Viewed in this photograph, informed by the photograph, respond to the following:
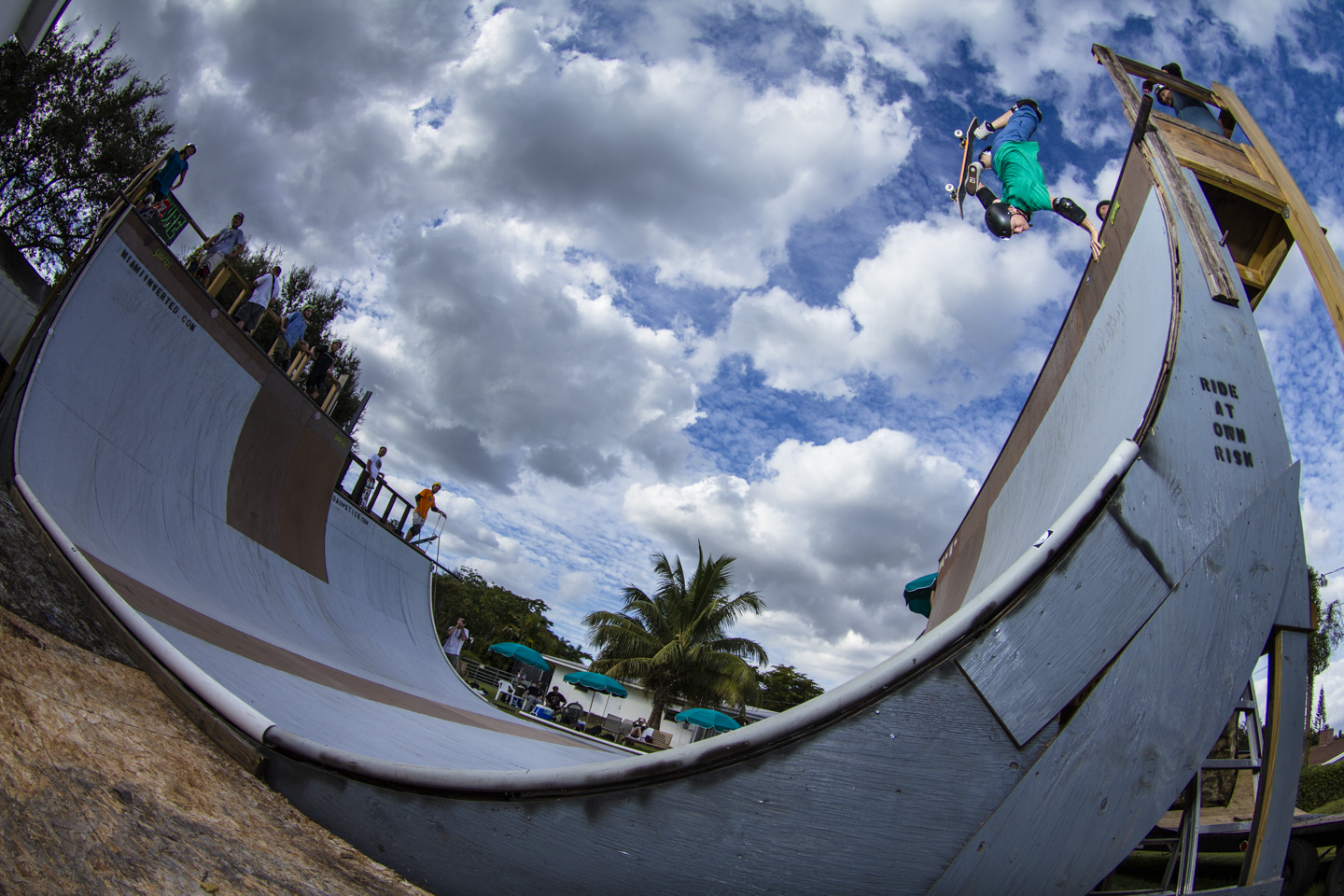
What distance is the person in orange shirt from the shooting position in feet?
40.3

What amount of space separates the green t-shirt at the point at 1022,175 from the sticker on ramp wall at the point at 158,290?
6.27 m

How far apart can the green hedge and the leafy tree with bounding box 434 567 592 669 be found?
31.8 m

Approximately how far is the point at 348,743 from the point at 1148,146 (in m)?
4.20

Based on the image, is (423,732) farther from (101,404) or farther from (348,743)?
(101,404)

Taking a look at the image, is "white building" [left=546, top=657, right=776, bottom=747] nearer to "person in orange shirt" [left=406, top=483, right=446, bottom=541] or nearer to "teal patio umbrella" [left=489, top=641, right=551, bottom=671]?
"teal patio umbrella" [left=489, top=641, right=551, bottom=671]

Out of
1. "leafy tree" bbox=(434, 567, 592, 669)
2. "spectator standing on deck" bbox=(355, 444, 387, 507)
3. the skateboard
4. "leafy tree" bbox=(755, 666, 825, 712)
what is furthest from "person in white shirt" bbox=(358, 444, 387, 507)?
"leafy tree" bbox=(755, 666, 825, 712)

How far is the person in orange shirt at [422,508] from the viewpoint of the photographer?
1228 centimetres

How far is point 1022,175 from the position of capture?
346cm

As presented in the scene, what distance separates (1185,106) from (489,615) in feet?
134

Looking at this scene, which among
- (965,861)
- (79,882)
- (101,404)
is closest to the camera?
(79,882)

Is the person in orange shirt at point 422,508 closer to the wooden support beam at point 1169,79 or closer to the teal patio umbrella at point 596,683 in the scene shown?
the teal patio umbrella at point 596,683

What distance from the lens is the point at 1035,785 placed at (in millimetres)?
1405

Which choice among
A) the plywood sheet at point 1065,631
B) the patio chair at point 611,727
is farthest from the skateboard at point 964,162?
the patio chair at point 611,727

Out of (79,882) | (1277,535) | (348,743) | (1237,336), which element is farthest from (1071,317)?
(79,882)
